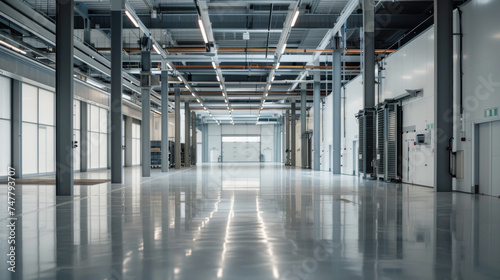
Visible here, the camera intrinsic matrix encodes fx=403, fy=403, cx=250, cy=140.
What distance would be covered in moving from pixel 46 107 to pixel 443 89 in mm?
20824

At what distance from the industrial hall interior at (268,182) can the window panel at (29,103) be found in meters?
0.11

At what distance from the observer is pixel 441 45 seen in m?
12.8

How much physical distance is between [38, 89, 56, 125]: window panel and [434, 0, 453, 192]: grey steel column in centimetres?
2031

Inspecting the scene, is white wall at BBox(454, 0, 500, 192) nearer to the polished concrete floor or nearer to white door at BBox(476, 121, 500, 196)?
white door at BBox(476, 121, 500, 196)

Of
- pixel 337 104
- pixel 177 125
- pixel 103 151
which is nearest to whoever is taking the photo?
pixel 337 104

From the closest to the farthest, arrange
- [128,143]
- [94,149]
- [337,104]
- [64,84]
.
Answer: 1. [64,84]
2. [337,104]
3. [94,149]
4. [128,143]

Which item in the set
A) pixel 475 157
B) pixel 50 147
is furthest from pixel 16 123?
pixel 475 157

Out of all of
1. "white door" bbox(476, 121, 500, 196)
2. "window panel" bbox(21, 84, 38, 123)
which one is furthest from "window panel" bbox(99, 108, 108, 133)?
"white door" bbox(476, 121, 500, 196)

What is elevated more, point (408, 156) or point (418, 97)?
point (418, 97)

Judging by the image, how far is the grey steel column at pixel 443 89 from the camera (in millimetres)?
12828

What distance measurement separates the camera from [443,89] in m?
12.9

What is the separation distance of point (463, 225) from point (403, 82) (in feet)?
36.9

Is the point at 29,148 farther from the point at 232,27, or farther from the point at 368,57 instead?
the point at 368,57

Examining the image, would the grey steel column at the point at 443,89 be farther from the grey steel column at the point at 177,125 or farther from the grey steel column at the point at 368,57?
the grey steel column at the point at 177,125
